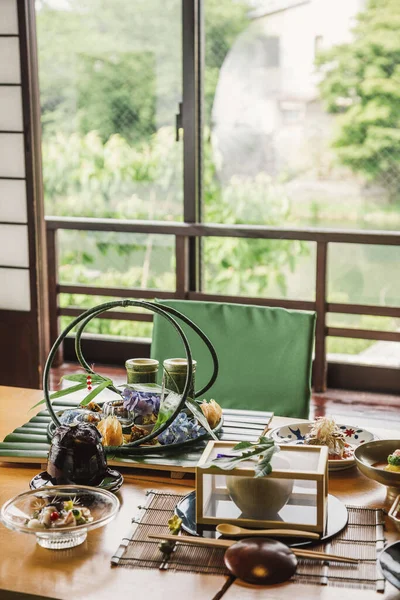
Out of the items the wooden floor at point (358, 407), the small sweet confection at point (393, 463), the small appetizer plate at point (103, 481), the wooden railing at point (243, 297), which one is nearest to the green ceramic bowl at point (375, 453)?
the small sweet confection at point (393, 463)

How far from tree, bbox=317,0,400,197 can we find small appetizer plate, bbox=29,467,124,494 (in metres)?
2.78

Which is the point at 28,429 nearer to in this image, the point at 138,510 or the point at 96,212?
the point at 138,510

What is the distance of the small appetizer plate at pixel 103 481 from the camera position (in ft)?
4.65

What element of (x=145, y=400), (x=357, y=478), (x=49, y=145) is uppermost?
(x=49, y=145)

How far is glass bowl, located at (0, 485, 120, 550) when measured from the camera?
123 cm

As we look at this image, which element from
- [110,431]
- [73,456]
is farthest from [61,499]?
[110,431]

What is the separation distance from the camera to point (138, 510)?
1.38m

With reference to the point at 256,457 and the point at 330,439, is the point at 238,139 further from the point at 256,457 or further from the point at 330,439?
the point at 256,457

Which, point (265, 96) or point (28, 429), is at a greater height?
point (265, 96)

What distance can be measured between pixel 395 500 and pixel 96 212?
10.7ft

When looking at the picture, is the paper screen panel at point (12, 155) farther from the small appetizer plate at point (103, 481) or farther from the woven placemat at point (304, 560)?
the woven placemat at point (304, 560)

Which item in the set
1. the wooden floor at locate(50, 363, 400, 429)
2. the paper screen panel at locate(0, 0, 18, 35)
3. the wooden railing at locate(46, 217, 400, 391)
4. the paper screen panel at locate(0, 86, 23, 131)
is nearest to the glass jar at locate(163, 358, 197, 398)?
the wooden floor at locate(50, 363, 400, 429)

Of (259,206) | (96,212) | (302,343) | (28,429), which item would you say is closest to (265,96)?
(259,206)

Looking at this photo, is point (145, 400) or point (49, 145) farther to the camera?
point (49, 145)
